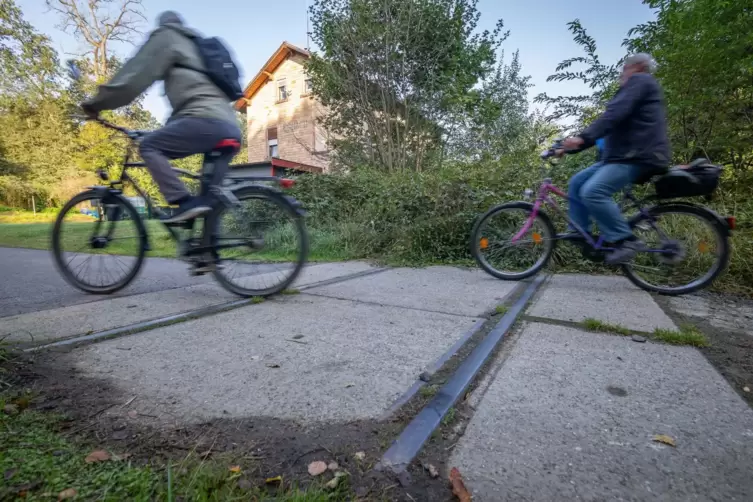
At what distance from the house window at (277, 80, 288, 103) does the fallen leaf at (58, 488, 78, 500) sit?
2085cm

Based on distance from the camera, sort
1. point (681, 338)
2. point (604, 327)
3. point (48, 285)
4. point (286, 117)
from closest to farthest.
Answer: point (681, 338)
point (604, 327)
point (48, 285)
point (286, 117)

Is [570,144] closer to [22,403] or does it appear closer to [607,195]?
[607,195]

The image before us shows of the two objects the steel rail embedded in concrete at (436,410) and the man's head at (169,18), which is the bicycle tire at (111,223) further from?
the steel rail embedded in concrete at (436,410)

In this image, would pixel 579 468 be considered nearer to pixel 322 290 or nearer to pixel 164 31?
pixel 322 290

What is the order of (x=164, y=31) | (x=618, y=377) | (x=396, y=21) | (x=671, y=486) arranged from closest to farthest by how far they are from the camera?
(x=671, y=486), (x=618, y=377), (x=164, y=31), (x=396, y=21)

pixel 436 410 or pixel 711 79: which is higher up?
pixel 711 79

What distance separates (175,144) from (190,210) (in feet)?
1.26

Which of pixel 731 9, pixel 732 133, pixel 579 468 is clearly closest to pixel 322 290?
pixel 579 468

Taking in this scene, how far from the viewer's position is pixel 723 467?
76 cm

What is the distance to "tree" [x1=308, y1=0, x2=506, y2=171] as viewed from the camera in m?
8.22

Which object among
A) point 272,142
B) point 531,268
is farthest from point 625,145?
point 272,142

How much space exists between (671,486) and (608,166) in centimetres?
242

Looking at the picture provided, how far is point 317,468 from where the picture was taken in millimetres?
733

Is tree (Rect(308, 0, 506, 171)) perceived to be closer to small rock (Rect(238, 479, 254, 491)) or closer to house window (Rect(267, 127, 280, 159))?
small rock (Rect(238, 479, 254, 491))
